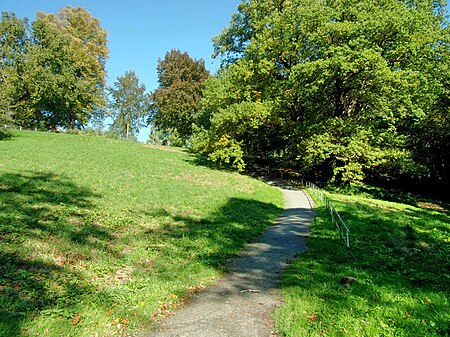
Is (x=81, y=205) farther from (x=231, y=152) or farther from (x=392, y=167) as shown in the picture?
(x=392, y=167)

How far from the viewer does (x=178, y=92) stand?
52.9m

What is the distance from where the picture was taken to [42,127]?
50.6 metres

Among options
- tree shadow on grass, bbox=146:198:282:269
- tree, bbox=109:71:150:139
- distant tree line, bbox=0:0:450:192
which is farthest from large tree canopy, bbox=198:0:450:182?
tree, bbox=109:71:150:139

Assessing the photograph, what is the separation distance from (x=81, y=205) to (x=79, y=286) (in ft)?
21.3

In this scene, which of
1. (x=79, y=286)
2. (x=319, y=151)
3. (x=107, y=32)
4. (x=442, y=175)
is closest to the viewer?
(x=79, y=286)

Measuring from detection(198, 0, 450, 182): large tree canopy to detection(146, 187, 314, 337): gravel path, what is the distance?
16431 millimetres

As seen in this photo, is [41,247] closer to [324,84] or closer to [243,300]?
[243,300]

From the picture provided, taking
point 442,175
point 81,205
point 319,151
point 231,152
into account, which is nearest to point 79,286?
point 81,205

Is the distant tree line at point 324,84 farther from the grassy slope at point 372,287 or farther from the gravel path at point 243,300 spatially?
the gravel path at point 243,300

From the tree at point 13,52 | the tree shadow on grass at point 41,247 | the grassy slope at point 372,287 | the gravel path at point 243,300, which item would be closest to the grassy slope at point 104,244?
the tree shadow on grass at point 41,247

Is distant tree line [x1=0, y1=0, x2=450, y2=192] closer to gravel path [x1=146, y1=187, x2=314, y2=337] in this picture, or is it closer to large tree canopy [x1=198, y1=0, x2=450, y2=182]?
large tree canopy [x1=198, y1=0, x2=450, y2=182]

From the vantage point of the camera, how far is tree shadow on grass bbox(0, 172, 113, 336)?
5.11 m

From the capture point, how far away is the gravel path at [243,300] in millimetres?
5251

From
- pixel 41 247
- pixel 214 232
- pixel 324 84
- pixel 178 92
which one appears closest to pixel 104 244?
pixel 41 247
